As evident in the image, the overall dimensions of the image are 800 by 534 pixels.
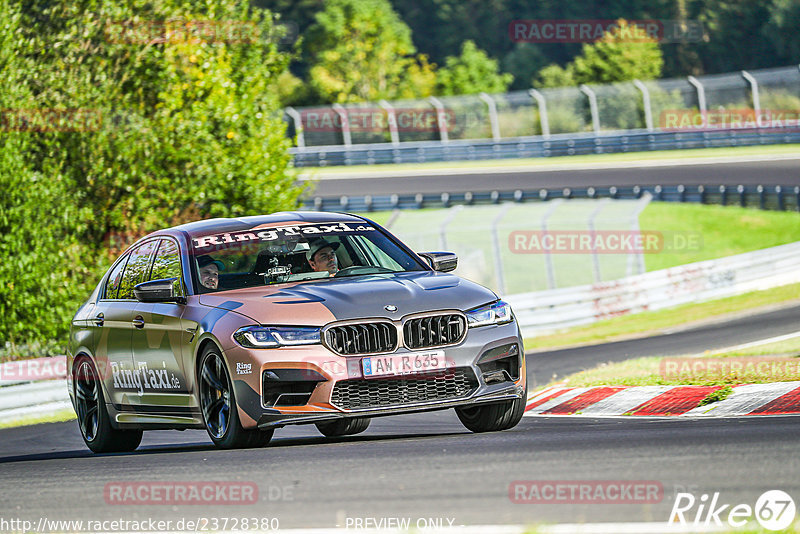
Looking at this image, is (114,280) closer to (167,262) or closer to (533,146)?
(167,262)

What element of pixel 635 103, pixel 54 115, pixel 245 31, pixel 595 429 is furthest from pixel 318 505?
pixel 635 103

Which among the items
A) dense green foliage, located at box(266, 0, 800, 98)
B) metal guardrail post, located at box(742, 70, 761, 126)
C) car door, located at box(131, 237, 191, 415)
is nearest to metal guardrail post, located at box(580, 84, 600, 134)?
metal guardrail post, located at box(742, 70, 761, 126)

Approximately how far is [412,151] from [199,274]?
43.4m

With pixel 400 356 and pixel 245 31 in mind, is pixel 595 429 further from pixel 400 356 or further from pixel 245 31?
pixel 245 31

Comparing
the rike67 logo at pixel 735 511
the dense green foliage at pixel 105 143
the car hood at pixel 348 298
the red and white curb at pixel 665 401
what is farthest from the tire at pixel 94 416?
the dense green foliage at pixel 105 143

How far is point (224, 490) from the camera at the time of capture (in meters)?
6.55

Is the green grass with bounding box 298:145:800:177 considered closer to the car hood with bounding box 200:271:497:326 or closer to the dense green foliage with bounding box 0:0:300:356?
the dense green foliage with bounding box 0:0:300:356

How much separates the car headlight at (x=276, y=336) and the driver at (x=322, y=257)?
1184mm

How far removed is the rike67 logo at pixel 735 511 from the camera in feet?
16.7

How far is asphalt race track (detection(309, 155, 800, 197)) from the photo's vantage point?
38.2 meters

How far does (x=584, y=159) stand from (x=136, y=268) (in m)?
40.1

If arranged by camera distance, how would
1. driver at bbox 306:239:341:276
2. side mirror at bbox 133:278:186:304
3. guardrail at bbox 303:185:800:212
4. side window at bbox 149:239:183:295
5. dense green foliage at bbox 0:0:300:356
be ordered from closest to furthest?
side mirror at bbox 133:278:186:304, driver at bbox 306:239:341:276, side window at bbox 149:239:183:295, dense green foliage at bbox 0:0:300:356, guardrail at bbox 303:185:800:212

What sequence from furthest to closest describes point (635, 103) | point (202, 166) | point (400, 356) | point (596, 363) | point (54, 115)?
point (635, 103)
point (202, 166)
point (54, 115)
point (596, 363)
point (400, 356)

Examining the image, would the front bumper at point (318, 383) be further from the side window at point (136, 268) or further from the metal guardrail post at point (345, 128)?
the metal guardrail post at point (345, 128)
